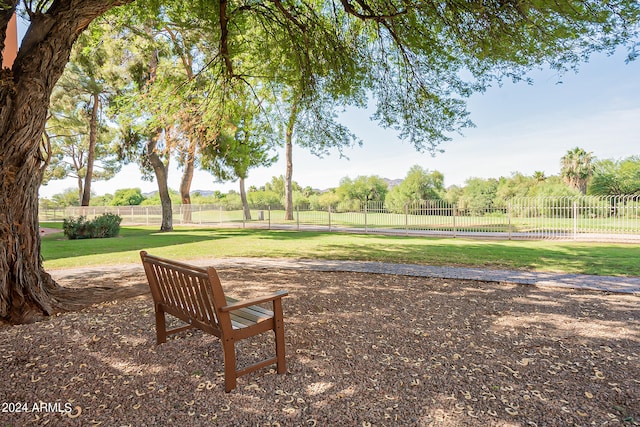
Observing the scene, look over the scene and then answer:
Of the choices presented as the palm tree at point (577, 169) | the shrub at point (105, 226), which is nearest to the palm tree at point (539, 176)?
the palm tree at point (577, 169)

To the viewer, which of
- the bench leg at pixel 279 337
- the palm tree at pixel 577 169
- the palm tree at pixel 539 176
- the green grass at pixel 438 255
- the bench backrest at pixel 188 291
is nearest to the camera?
the bench backrest at pixel 188 291

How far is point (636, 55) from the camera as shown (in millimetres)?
4758

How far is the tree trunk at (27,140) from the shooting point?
438cm

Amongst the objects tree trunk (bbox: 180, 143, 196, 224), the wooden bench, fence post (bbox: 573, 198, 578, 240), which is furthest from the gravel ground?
tree trunk (bbox: 180, 143, 196, 224)

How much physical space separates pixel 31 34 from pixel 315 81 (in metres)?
5.16

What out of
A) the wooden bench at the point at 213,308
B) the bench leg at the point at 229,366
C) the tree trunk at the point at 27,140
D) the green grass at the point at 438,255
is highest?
the tree trunk at the point at 27,140

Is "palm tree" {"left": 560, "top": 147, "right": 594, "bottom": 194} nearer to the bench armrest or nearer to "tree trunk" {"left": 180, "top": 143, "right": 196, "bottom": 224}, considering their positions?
"tree trunk" {"left": 180, "top": 143, "right": 196, "bottom": 224}

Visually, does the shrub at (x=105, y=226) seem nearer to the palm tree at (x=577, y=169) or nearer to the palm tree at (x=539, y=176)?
the palm tree at (x=577, y=169)

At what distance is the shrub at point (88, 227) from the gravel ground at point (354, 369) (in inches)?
564

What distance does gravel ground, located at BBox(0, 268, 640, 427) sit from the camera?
251 cm

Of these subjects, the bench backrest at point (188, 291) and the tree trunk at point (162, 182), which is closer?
the bench backrest at point (188, 291)

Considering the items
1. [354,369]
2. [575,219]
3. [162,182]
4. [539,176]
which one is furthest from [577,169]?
[354,369]

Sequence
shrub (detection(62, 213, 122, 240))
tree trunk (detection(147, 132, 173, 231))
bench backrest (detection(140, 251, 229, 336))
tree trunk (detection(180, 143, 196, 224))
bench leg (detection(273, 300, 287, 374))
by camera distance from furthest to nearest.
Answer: tree trunk (detection(180, 143, 196, 224))
tree trunk (detection(147, 132, 173, 231))
shrub (detection(62, 213, 122, 240))
bench leg (detection(273, 300, 287, 374))
bench backrest (detection(140, 251, 229, 336))

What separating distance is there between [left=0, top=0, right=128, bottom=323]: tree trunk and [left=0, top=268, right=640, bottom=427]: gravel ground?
589 mm
